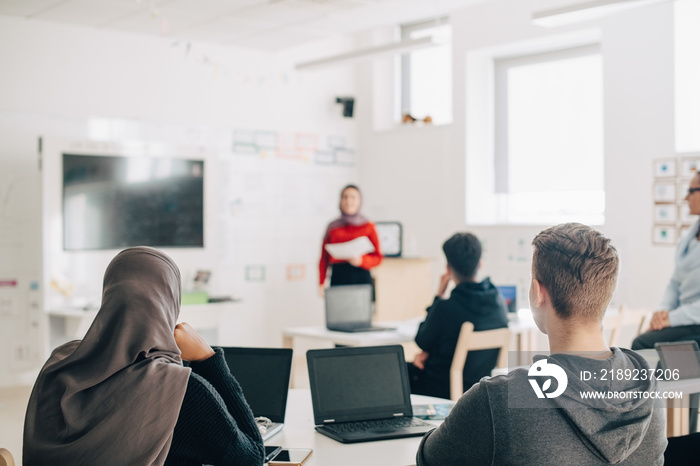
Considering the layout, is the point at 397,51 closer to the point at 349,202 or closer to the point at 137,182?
the point at 349,202

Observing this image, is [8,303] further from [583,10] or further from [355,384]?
[583,10]

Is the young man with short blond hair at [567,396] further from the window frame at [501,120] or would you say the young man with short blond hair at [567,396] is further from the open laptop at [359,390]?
the window frame at [501,120]

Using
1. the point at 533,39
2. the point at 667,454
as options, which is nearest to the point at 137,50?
the point at 533,39

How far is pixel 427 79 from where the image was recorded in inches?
303

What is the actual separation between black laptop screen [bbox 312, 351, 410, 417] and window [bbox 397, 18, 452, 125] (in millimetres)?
5330

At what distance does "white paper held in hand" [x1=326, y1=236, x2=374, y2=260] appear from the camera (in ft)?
18.9

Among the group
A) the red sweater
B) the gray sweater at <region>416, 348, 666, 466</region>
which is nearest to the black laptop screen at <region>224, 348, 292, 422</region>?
the gray sweater at <region>416, 348, 666, 466</region>

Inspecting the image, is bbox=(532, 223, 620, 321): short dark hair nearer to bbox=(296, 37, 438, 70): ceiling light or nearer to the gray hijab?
the gray hijab

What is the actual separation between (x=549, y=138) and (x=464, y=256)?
3.39 m

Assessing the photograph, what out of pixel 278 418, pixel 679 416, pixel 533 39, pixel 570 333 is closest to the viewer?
pixel 570 333

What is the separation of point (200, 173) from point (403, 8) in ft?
6.84

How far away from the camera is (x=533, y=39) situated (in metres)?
6.42

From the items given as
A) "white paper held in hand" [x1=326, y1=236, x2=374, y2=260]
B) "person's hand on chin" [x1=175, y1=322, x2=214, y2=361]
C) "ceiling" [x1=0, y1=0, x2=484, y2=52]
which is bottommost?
"person's hand on chin" [x1=175, y1=322, x2=214, y2=361]

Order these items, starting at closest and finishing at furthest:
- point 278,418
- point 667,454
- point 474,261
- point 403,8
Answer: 1. point 667,454
2. point 278,418
3. point 474,261
4. point 403,8
